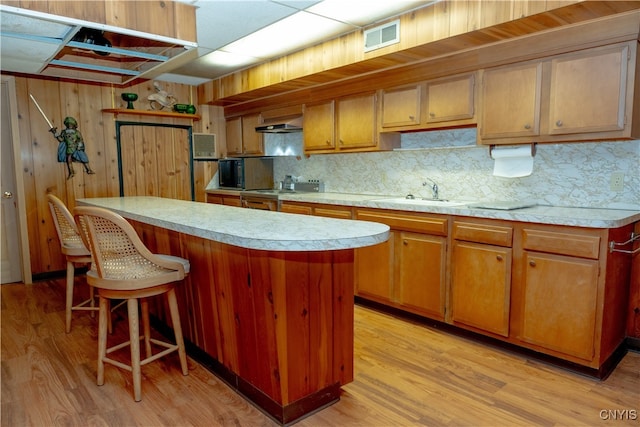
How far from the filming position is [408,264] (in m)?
3.21

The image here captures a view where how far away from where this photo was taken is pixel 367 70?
353 cm

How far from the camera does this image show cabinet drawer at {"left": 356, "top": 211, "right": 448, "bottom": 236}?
117 inches

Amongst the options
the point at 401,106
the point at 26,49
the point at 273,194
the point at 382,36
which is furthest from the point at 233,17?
the point at 273,194

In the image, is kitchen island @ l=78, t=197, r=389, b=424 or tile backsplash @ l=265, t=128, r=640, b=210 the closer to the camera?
kitchen island @ l=78, t=197, r=389, b=424

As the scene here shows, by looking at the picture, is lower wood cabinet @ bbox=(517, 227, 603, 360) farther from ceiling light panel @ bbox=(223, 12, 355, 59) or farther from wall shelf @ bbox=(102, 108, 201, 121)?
wall shelf @ bbox=(102, 108, 201, 121)

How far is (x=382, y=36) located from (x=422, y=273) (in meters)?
1.83

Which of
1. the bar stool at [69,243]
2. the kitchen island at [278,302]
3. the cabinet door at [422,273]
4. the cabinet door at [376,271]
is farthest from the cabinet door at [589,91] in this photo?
the bar stool at [69,243]

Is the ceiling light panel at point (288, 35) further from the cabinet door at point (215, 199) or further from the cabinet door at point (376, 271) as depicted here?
the cabinet door at point (215, 199)

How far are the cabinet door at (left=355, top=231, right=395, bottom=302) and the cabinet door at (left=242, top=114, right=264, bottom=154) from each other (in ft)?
7.55

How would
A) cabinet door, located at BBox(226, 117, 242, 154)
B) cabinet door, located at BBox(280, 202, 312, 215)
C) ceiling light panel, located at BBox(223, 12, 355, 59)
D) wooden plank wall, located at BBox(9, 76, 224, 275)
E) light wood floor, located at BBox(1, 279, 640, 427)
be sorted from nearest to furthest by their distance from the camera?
light wood floor, located at BBox(1, 279, 640, 427)
ceiling light panel, located at BBox(223, 12, 355, 59)
cabinet door, located at BBox(280, 202, 312, 215)
wooden plank wall, located at BBox(9, 76, 224, 275)
cabinet door, located at BBox(226, 117, 242, 154)

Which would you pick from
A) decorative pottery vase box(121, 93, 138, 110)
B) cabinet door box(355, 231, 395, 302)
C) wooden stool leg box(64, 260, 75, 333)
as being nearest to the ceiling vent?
cabinet door box(355, 231, 395, 302)

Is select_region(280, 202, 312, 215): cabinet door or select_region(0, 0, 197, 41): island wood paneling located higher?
select_region(0, 0, 197, 41): island wood paneling

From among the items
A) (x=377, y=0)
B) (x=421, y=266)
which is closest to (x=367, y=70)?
(x=377, y=0)

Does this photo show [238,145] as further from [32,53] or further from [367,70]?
[32,53]
